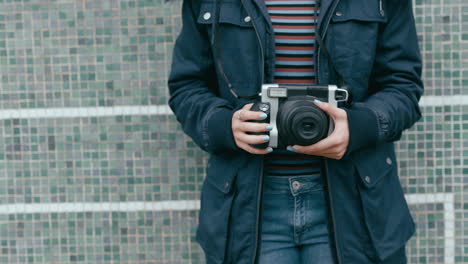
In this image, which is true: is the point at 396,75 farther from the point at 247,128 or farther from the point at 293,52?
the point at 247,128

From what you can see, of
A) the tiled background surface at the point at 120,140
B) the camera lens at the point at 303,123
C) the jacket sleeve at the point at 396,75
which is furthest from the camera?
the tiled background surface at the point at 120,140

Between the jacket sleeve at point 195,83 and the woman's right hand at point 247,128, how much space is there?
0.08 meters

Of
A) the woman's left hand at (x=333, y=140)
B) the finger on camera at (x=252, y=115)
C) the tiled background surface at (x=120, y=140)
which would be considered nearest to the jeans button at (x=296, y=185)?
the woman's left hand at (x=333, y=140)

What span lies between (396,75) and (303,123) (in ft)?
1.17

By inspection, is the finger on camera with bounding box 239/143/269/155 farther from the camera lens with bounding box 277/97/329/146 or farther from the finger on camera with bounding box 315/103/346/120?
the finger on camera with bounding box 315/103/346/120

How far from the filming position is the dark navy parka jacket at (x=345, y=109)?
1.39m

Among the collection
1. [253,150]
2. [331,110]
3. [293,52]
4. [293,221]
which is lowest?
[293,221]

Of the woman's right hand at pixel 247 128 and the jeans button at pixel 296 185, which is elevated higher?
the woman's right hand at pixel 247 128

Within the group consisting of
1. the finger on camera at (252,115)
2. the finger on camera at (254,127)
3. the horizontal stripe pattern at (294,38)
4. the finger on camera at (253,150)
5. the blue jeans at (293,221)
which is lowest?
the blue jeans at (293,221)

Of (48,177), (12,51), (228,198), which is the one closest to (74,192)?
(48,177)

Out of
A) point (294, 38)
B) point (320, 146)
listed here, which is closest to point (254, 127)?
point (320, 146)

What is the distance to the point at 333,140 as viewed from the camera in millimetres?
1283

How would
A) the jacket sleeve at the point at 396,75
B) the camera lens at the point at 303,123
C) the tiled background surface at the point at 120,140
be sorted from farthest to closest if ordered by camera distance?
the tiled background surface at the point at 120,140 < the jacket sleeve at the point at 396,75 < the camera lens at the point at 303,123

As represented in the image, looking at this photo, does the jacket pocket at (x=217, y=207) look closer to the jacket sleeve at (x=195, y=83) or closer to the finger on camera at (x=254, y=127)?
the jacket sleeve at (x=195, y=83)
